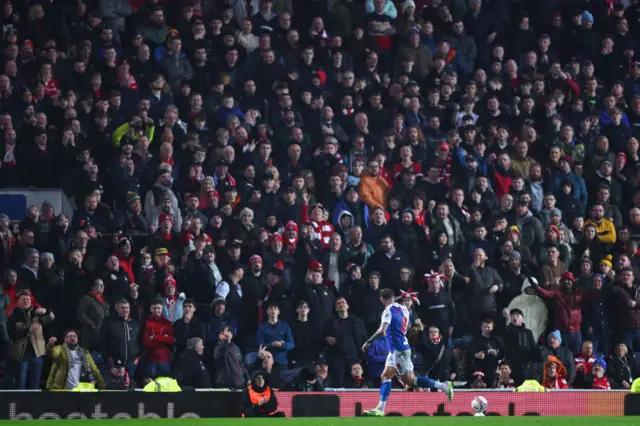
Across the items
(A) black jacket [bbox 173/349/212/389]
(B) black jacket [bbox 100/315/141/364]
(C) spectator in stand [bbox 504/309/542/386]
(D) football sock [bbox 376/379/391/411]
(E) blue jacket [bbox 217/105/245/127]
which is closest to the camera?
(D) football sock [bbox 376/379/391/411]

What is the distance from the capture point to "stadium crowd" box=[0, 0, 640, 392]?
63.6 ft

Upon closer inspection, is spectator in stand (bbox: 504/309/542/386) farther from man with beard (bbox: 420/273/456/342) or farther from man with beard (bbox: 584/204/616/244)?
man with beard (bbox: 584/204/616/244)

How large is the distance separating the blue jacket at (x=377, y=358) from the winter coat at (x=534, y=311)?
2537mm

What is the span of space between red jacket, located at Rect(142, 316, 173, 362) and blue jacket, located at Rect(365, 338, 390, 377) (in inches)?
111

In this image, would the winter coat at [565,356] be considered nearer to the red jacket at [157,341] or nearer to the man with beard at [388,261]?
Result: the man with beard at [388,261]

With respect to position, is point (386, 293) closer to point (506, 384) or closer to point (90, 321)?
point (506, 384)

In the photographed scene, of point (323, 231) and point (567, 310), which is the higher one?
point (323, 231)

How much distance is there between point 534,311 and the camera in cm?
2105

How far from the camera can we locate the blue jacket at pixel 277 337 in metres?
19.5

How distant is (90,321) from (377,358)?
4.05 meters

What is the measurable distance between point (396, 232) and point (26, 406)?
267 inches

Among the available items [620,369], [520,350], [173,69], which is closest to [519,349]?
[520,350]

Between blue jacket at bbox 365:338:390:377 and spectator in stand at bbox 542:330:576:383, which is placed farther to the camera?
spectator in stand at bbox 542:330:576:383

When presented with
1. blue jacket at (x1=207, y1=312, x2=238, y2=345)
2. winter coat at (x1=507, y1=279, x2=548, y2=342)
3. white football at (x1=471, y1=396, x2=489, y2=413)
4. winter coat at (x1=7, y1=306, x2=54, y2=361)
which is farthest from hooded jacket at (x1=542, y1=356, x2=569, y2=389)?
winter coat at (x1=7, y1=306, x2=54, y2=361)
